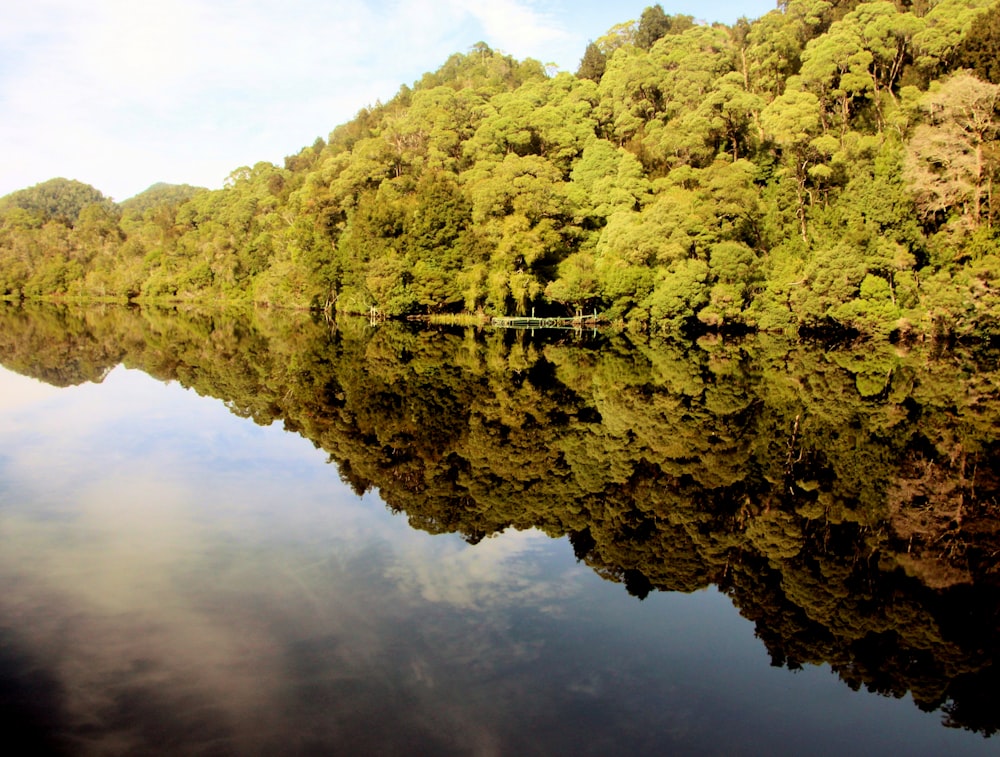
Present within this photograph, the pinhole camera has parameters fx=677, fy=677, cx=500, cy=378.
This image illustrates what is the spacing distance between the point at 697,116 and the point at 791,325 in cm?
2054

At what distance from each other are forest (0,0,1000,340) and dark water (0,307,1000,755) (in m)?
27.5

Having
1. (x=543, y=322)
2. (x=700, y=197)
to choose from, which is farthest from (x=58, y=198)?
(x=700, y=197)

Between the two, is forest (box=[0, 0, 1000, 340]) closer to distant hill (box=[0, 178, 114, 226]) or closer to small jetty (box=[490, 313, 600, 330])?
small jetty (box=[490, 313, 600, 330])

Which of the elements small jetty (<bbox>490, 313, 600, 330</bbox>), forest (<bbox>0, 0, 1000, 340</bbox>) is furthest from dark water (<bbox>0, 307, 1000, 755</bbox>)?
small jetty (<bbox>490, 313, 600, 330</bbox>)

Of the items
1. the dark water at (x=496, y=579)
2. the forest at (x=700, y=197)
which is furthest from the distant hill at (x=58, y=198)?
the dark water at (x=496, y=579)

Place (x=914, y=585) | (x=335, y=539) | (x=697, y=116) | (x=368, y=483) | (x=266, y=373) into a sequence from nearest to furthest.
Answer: (x=914, y=585) < (x=335, y=539) < (x=368, y=483) < (x=266, y=373) < (x=697, y=116)

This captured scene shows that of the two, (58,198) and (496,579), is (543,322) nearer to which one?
(496,579)

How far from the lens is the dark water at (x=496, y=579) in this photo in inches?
204

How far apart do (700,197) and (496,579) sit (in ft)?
147

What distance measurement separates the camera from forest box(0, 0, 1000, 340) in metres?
40.2

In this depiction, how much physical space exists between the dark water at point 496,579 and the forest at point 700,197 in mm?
27494

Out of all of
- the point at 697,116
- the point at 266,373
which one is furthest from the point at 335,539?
the point at 697,116

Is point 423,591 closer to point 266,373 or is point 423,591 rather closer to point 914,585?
point 914,585

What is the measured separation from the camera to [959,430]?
15.4 meters
